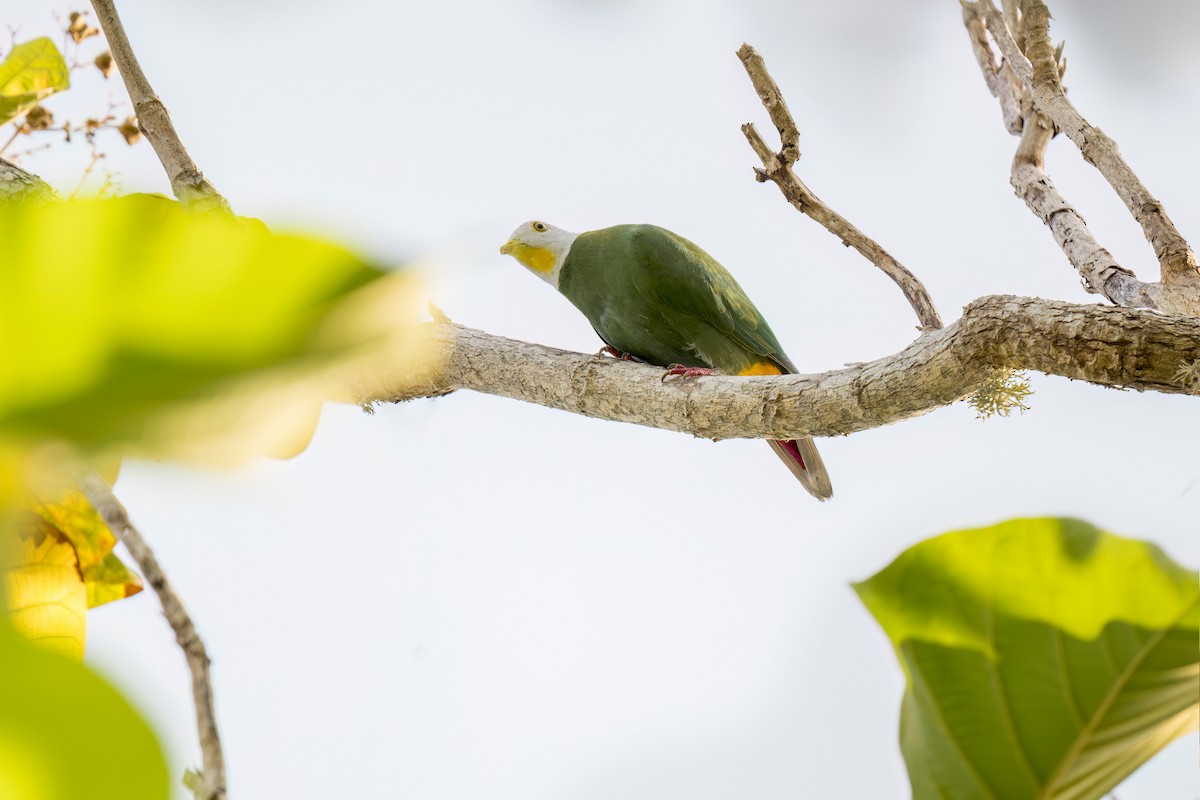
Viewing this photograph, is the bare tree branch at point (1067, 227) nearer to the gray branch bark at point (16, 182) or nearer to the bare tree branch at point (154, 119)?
the bare tree branch at point (154, 119)

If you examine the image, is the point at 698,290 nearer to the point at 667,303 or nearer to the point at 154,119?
the point at 667,303

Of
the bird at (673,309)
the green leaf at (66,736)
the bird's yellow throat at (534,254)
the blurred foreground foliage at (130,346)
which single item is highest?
the bird's yellow throat at (534,254)

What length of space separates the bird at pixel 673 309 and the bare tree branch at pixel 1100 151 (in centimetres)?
80

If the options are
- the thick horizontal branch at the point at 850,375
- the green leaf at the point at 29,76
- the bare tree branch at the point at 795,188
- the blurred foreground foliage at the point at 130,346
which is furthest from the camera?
the bare tree branch at the point at 795,188

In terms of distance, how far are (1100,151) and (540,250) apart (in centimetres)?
130

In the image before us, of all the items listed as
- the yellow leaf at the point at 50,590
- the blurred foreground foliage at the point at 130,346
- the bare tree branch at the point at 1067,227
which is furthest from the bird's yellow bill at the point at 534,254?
the blurred foreground foliage at the point at 130,346

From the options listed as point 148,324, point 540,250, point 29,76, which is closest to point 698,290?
point 540,250

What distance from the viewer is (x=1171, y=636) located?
0.60 m

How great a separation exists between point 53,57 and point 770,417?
49.9 inches

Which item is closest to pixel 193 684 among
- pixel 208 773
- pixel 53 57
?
pixel 208 773

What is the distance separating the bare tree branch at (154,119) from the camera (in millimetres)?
1820

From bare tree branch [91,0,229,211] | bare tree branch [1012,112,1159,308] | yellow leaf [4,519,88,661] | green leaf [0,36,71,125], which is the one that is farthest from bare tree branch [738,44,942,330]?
yellow leaf [4,519,88,661]

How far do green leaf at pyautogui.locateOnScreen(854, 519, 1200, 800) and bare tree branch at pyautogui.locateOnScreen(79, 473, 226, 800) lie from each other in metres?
0.40

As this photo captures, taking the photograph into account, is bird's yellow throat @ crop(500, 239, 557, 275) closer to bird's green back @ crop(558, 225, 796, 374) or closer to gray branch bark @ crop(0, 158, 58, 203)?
bird's green back @ crop(558, 225, 796, 374)
